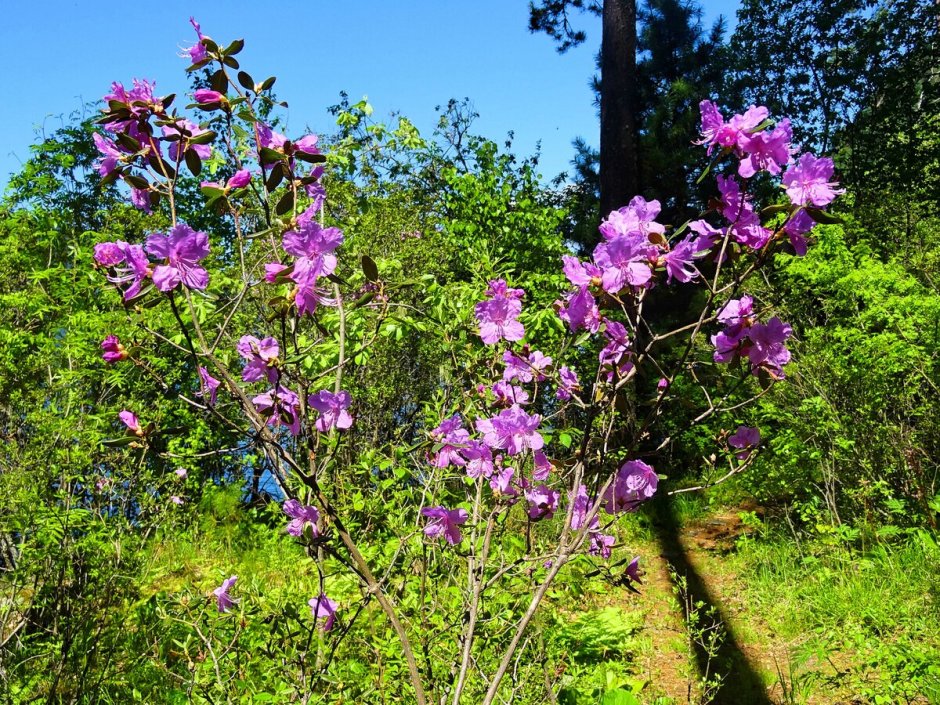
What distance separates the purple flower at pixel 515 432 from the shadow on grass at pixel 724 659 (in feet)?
4.85

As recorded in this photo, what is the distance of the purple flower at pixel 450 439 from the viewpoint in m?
1.77

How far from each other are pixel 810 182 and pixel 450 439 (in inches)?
40.2

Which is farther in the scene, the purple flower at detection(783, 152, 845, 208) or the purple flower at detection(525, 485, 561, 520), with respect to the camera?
the purple flower at detection(525, 485, 561, 520)

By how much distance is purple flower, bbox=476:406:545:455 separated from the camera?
1497mm

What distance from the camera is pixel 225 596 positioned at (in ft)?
6.88

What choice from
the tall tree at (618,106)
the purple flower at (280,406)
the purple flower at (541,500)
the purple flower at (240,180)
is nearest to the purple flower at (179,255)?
the purple flower at (240,180)

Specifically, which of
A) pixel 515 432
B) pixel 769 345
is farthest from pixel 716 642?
pixel 769 345

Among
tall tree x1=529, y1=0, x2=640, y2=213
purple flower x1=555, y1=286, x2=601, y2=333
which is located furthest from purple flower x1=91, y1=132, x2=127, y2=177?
tall tree x1=529, y1=0, x2=640, y2=213

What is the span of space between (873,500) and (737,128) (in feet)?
14.3

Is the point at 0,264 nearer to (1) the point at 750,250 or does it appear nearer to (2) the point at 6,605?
(2) the point at 6,605

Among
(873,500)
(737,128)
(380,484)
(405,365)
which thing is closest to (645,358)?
(737,128)

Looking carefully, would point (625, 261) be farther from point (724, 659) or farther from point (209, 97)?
point (724, 659)

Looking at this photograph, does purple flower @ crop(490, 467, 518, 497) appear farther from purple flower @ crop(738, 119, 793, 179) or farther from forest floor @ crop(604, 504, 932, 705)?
purple flower @ crop(738, 119, 793, 179)

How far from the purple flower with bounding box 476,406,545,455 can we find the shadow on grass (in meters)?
1.48
